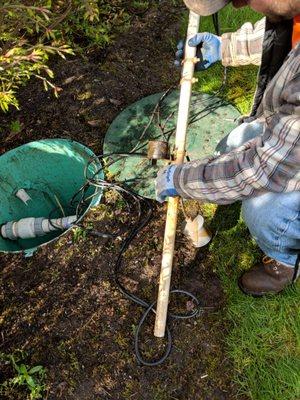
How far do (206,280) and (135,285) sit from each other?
0.38 metres

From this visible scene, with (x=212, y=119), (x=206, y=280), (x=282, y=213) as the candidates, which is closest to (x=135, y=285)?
(x=206, y=280)

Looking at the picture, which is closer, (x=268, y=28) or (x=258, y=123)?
(x=268, y=28)

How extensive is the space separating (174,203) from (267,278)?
66 centimetres

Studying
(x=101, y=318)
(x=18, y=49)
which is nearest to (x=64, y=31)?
(x=18, y=49)

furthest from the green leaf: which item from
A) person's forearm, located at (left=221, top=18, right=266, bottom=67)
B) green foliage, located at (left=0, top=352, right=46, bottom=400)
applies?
person's forearm, located at (left=221, top=18, right=266, bottom=67)

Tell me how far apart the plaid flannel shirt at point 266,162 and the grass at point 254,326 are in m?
0.66

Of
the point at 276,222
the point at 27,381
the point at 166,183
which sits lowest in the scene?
the point at 27,381

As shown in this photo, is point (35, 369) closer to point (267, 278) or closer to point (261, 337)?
point (261, 337)

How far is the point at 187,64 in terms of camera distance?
1.92 m

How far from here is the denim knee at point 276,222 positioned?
65.3 inches

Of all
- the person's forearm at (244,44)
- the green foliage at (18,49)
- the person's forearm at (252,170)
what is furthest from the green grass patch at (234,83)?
the person's forearm at (252,170)

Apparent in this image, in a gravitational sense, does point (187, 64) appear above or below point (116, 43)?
above

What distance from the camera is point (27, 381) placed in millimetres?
1870

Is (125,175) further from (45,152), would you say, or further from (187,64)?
(187,64)
